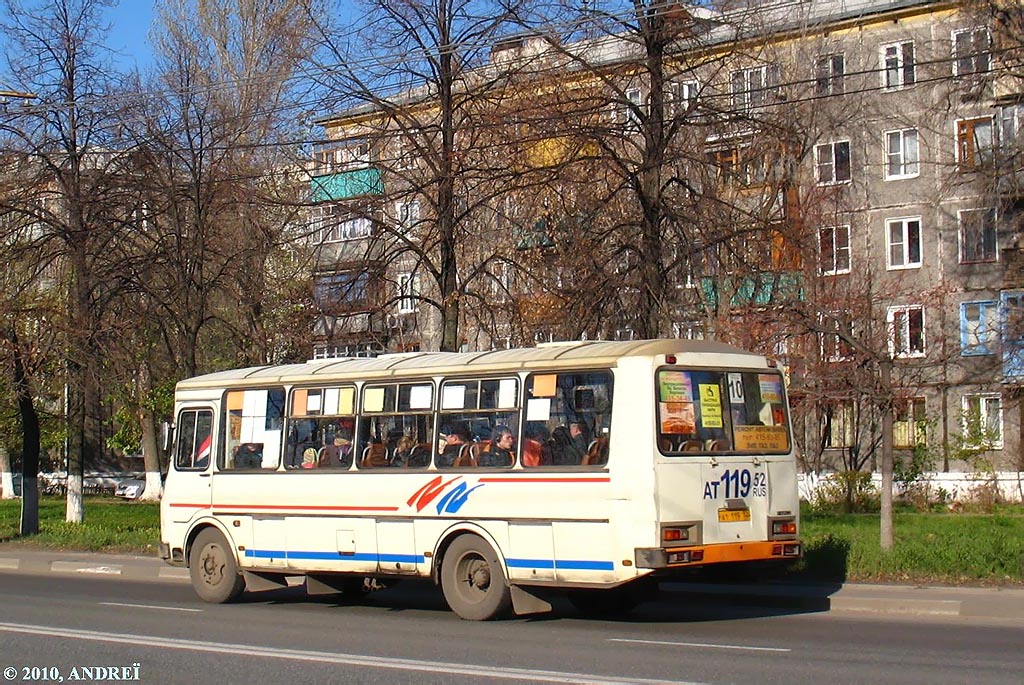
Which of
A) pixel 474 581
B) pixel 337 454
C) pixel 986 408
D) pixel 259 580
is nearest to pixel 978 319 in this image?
pixel 986 408

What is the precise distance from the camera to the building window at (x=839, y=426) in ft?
144

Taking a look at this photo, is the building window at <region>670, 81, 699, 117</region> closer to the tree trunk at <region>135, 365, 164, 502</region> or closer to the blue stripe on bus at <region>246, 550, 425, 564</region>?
the blue stripe on bus at <region>246, 550, 425, 564</region>

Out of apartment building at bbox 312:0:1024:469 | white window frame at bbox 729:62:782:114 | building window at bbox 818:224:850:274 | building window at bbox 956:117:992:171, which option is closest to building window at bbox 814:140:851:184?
building window at bbox 818:224:850:274

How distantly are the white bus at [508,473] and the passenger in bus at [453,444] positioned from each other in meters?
0.02

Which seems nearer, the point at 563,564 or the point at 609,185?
the point at 563,564

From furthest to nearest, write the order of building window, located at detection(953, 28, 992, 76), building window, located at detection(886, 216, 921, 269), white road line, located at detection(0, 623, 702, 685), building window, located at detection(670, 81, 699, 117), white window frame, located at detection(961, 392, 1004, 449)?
building window, located at detection(886, 216, 921, 269), white window frame, located at detection(961, 392, 1004, 449), building window, located at detection(953, 28, 992, 76), building window, located at detection(670, 81, 699, 117), white road line, located at detection(0, 623, 702, 685)

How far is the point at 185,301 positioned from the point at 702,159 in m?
11.3

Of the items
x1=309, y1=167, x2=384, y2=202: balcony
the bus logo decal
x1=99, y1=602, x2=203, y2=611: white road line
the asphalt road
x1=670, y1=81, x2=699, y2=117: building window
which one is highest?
x1=670, y1=81, x2=699, y2=117: building window

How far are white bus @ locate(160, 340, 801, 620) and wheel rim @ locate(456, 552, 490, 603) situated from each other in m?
0.02

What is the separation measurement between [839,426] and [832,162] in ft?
30.4

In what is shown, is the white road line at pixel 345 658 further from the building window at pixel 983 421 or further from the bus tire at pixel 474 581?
the building window at pixel 983 421

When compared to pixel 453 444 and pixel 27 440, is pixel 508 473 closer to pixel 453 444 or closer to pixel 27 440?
pixel 453 444

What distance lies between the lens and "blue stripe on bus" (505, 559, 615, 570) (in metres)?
13.5

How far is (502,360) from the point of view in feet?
48.4
